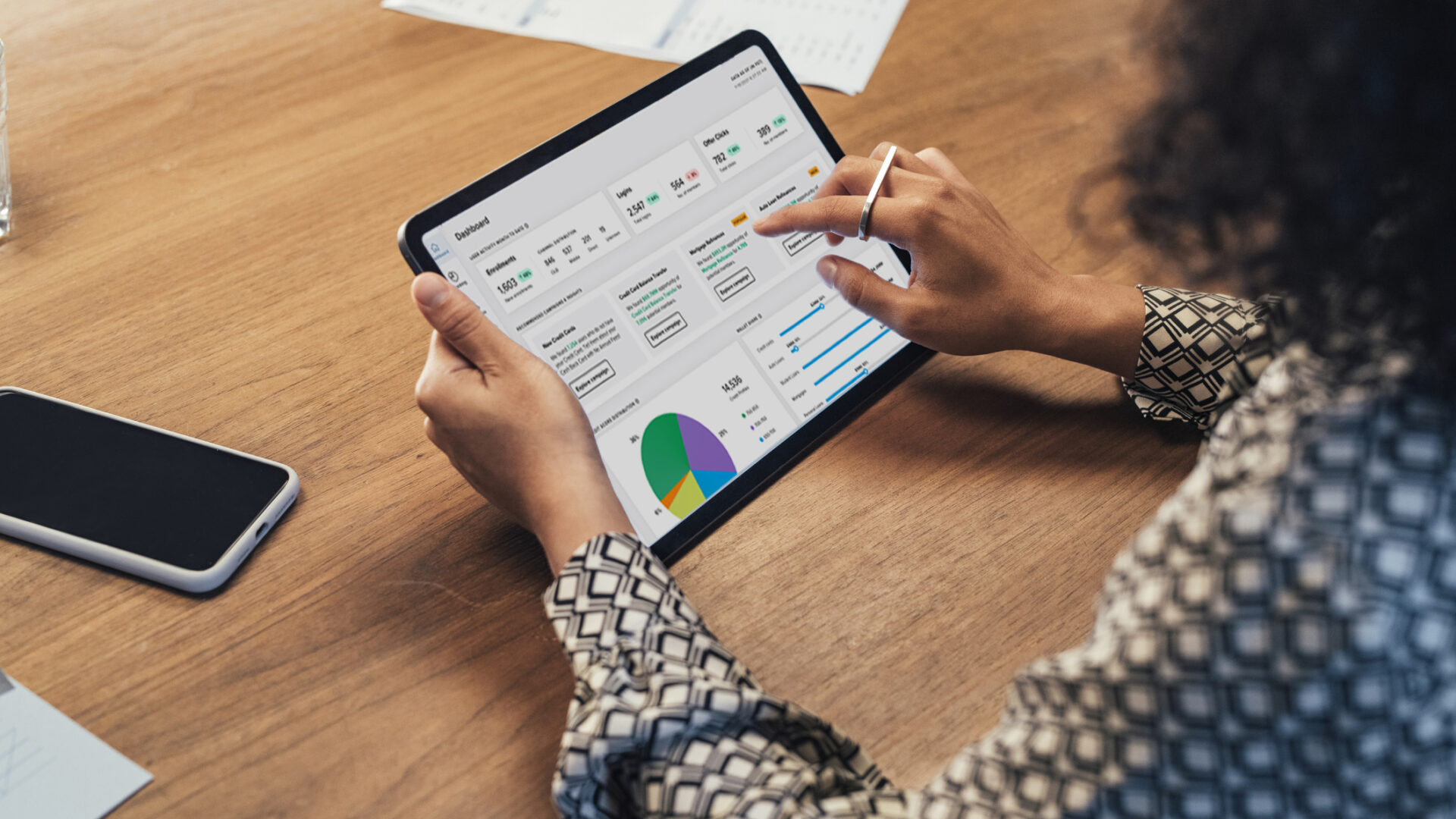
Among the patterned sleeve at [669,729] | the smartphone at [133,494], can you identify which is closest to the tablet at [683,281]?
the patterned sleeve at [669,729]

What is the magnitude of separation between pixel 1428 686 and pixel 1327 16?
26cm

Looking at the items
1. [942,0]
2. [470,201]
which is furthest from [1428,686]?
[942,0]

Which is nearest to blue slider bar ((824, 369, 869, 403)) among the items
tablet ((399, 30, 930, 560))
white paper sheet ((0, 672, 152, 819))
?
tablet ((399, 30, 930, 560))

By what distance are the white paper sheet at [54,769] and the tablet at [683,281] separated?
1.06 ft

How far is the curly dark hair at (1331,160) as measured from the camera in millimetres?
368

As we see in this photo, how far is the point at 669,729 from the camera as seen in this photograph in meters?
0.50

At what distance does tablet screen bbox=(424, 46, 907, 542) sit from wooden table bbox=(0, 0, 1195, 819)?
0.05 meters

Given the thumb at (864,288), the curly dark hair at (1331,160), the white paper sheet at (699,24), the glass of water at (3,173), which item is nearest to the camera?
the curly dark hair at (1331,160)

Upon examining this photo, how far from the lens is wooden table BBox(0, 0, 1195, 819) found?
58cm

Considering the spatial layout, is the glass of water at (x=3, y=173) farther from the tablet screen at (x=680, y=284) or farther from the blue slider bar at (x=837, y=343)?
the blue slider bar at (x=837, y=343)

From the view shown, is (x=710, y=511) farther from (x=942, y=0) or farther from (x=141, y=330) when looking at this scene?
(x=942, y=0)

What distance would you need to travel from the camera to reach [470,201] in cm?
64

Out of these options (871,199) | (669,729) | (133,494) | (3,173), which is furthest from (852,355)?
(3,173)

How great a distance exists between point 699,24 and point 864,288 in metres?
0.52
